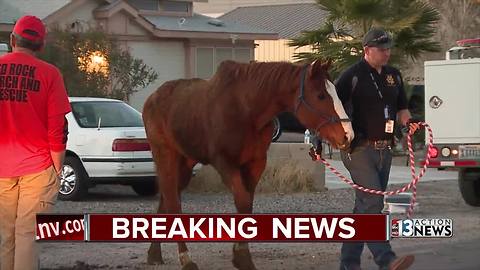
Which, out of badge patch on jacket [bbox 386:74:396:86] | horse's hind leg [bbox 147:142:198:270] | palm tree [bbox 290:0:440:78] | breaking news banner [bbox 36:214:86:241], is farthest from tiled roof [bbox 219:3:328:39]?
breaking news banner [bbox 36:214:86:241]

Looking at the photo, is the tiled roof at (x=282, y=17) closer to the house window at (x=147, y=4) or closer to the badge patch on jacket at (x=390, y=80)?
the house window at (x=147, y=4)

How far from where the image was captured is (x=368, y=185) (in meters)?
9.10

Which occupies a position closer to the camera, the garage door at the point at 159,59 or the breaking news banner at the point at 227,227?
the breaking news banner at the point at 227,227

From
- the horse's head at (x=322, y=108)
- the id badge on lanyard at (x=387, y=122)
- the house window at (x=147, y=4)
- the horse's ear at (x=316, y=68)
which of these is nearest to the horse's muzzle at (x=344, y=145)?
the horse's head at (x=322, y=108)

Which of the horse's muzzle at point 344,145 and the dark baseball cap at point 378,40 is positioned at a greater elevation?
the dark baseball cap at point 378,40

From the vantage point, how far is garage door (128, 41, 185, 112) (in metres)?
39.8

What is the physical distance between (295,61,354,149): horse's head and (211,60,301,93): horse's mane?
0.26 meters

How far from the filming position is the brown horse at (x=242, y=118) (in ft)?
29.9

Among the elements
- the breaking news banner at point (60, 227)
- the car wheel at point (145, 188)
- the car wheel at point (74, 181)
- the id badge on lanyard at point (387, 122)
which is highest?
the id badge on lanyard at point (387, 122)

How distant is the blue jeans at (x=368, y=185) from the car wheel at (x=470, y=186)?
7903mm

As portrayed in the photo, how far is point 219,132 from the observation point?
32.2 ft

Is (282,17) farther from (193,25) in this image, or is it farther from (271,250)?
(271,250)

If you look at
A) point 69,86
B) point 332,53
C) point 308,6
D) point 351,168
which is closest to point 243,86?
point 351,168

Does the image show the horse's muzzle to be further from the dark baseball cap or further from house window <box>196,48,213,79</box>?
house window <box>196,48,213,79</box>
